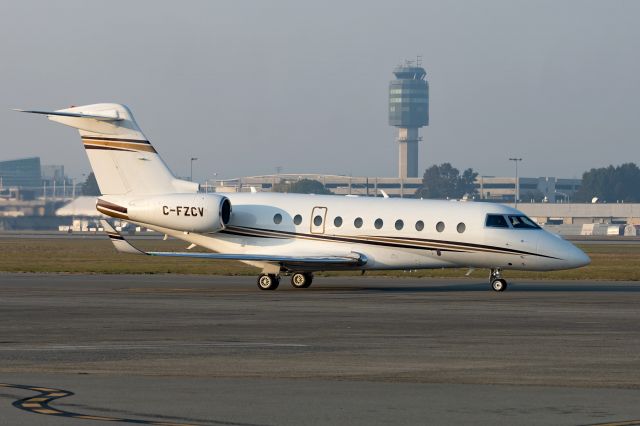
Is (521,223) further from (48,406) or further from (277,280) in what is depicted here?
(48,406)

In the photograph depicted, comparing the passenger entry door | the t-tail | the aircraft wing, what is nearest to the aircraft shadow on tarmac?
the aircraft wing

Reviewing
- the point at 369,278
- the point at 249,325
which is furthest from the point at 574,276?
the point at 249,325

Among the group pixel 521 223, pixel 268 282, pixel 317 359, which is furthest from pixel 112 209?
pixel 317 359

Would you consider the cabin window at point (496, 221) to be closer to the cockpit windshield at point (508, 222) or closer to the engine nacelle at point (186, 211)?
the cockpit windshield at point (508, 222)

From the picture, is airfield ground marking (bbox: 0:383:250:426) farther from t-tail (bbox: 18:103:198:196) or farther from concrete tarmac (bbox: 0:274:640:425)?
t-tail (bbox: 18:103:198:196)

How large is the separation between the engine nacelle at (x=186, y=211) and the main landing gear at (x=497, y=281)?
27.6ft

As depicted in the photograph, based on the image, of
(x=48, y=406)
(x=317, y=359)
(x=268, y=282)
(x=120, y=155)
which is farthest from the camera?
(x=120, y=155)

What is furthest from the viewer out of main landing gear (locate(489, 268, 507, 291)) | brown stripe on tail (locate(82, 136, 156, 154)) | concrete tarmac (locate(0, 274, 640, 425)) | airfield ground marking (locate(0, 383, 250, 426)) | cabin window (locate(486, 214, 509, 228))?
brown stripe on tail (locate(82, 136, 156, 154))

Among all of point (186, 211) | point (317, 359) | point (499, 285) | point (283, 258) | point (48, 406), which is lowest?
point (499, 285)

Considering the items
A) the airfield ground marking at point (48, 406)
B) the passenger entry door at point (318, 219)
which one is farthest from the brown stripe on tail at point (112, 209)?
the airfield ground marking at point (48, 406)

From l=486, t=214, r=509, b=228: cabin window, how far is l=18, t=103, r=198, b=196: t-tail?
9.68 meters

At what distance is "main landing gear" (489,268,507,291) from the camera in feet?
117

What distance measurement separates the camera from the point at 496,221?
35.9 meters

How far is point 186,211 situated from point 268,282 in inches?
138
